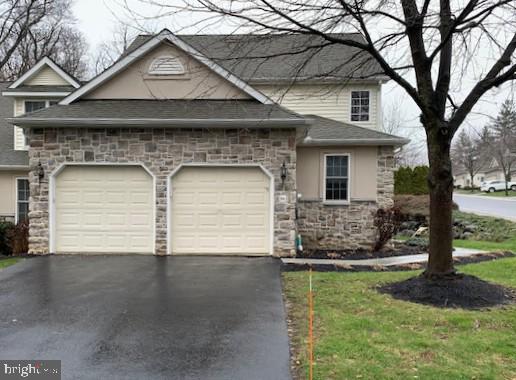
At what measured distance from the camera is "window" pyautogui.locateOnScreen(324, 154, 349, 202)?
44.2ft

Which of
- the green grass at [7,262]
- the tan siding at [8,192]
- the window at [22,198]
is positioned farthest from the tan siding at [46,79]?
the green grass at [7,262]

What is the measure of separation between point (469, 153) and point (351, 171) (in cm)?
5943

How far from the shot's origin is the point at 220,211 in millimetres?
11375

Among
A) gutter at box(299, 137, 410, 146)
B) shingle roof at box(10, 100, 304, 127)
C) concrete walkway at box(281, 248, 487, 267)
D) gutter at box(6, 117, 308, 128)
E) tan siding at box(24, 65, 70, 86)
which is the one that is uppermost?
tan siding at box(24, 65, 70, 86)

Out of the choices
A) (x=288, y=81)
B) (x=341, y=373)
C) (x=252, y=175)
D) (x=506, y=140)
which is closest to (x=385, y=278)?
(x=252, y=175)

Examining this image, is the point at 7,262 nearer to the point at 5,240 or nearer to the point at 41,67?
the point at 5,240

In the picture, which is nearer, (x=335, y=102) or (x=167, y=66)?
(x=167, y=66)

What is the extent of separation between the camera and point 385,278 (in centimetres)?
913

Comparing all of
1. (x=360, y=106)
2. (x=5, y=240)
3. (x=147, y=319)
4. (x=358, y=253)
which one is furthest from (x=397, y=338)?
(x=5, y=240)

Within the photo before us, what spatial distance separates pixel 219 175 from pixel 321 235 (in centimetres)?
409

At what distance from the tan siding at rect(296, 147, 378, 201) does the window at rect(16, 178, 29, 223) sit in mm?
9507

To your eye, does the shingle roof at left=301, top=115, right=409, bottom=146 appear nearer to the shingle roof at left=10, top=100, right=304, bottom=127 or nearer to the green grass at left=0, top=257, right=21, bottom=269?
the shingle roof at left=10, top=100, right=304, bottom=127

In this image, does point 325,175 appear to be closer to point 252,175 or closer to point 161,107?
point 252,175

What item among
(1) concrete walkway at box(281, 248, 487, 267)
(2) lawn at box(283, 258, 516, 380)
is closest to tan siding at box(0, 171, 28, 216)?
(1) concrete walkway at box(281, 248, 487, 267)
